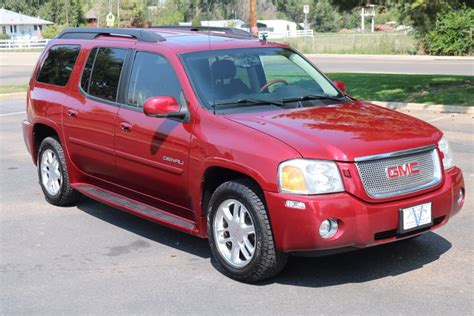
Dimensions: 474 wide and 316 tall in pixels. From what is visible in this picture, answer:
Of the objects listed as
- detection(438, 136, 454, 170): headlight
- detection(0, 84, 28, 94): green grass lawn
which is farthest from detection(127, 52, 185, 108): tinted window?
detection(0, 84, 28, 94): green grass lawn

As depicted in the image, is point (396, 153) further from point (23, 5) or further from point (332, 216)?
point (23, 5)

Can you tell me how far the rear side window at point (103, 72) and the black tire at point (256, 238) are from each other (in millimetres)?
1856

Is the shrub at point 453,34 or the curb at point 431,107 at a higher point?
the shrub at point 453,34

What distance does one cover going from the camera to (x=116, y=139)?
638 cm

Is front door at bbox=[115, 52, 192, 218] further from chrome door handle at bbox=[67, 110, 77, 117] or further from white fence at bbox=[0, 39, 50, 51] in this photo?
white fence at bbox=[0, 39, 50, 51]

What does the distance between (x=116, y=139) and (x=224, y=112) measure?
125 cm

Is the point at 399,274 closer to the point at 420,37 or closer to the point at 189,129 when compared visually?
the point at 189,129

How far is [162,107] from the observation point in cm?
561

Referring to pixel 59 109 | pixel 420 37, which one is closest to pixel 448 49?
pixel 420 37

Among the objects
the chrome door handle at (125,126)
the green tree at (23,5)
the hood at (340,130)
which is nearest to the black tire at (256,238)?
the hood at (340,130)

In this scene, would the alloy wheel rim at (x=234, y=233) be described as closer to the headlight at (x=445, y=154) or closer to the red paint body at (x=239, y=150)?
the red paint body at (x=239, y=150)

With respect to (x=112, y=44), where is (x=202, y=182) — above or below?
below

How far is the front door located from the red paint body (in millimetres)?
12

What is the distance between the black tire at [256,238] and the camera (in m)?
4.98
